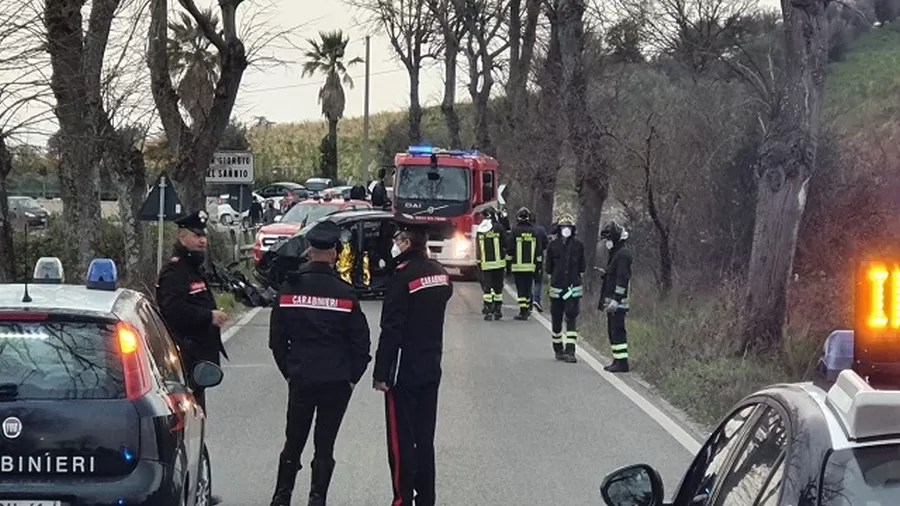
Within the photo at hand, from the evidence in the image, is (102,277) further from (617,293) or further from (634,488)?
(617,293)

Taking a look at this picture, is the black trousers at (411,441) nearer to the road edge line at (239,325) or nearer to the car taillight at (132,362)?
the car taillight at (132,362)

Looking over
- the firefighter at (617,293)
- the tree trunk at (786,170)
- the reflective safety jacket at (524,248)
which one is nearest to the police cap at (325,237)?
the firefighter at (617,293)

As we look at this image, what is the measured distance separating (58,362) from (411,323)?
113 inches

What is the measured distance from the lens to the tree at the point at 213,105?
934 inches

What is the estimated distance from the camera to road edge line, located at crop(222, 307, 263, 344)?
788 inches

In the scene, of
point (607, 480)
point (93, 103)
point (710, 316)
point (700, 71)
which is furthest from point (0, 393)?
point (700, 71)

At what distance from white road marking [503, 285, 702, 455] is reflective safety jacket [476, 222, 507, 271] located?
453cm

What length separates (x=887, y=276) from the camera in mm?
3469

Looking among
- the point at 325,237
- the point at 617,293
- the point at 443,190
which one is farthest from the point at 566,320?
the point at 443,190

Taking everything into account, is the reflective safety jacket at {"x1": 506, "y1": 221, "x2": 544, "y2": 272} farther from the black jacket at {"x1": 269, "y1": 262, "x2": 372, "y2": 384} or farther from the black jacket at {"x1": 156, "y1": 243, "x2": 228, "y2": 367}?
the black jacket at {"x1": 269, "y1": 262, "x2": 372, "y2": 384}

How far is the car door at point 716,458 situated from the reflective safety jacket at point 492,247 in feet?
59.5

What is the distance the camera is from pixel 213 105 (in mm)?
24125

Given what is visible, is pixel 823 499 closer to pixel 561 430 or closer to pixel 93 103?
pixel 561 430

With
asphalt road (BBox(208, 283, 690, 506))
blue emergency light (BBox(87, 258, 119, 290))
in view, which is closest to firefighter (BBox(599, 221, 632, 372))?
asphalt road (BBox(208, 283, 690, 506))
